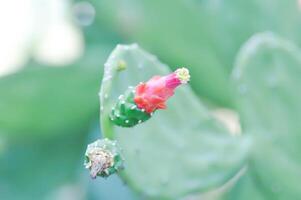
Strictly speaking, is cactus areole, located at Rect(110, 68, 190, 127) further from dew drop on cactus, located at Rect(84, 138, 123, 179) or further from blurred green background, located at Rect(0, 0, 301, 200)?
blurred green background, located at Rect(0, 0, 301, 200)

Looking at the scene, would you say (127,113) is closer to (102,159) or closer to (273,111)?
(102,159)

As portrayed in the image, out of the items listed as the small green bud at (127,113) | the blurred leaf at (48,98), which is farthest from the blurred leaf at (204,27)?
the small green bud at (127,113)

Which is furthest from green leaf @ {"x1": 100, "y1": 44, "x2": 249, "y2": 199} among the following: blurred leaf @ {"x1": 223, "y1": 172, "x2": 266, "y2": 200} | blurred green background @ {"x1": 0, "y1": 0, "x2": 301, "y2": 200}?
blurred green background @ {"x1": 0, "y1": 0, "x2": 301, "y2": 200}

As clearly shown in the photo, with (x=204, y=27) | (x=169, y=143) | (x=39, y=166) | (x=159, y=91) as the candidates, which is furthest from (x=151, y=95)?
(x=39, y=166)

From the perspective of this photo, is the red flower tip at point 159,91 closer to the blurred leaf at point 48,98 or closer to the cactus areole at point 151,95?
the cactus areole at point 151,95

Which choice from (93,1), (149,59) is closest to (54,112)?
(93,1)

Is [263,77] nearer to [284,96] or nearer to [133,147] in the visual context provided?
[284,96]
